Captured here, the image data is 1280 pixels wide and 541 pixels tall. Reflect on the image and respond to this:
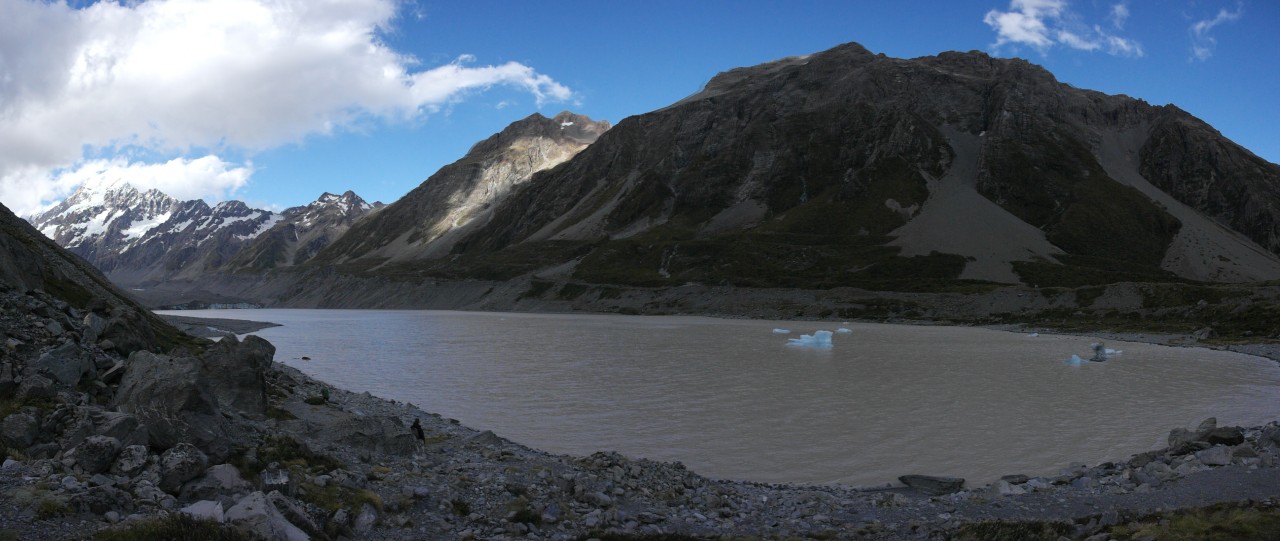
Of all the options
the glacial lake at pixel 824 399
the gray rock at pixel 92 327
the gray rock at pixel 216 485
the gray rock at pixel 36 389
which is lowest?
the glacial lake at pixel 824 399

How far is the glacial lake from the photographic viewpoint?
934 inches

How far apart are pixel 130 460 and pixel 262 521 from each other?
355 centimetres

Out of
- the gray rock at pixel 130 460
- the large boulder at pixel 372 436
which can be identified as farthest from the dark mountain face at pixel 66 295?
the gray rock at pixel 130 460

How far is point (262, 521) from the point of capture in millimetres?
10258

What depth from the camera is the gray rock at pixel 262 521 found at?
33.2 feet

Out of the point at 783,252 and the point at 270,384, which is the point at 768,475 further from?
the point at 783,252

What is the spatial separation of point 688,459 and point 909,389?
2147cm

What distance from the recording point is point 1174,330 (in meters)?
84.4

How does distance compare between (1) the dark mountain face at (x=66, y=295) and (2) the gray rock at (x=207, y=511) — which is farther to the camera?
(1) the dark mountain face at (x=66, y=295)

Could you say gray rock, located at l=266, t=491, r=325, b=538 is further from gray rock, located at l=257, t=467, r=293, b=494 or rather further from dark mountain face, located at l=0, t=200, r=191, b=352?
dark mountain face, located at l=0, t=200, r=191, b=352

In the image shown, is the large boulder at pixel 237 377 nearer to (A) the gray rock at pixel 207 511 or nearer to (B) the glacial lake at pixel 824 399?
(B) the glacial lake at pixel 824 399

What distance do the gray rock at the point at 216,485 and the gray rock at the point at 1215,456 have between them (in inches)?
873

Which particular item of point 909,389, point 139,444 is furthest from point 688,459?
point 909,389

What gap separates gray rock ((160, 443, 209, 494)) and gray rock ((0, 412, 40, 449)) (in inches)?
85.4
